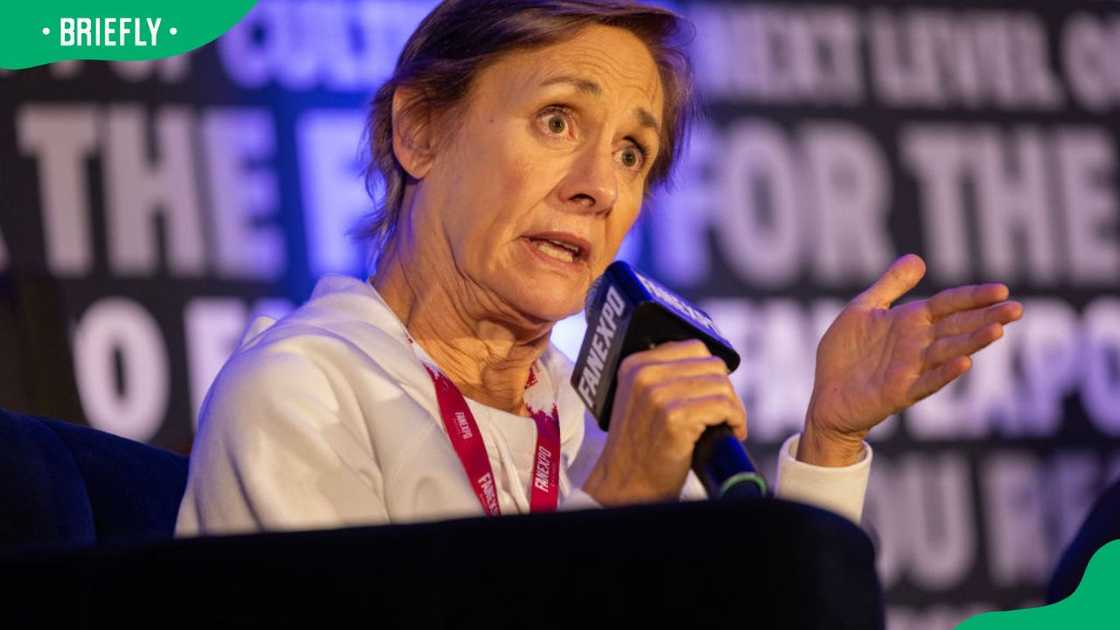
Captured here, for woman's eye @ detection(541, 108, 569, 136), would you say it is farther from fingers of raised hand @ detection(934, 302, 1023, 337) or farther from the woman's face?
fingers of raised hand @ detection(934, 302, 1023, 337)

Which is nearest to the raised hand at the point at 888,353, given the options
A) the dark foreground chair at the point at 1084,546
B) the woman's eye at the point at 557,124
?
the woman's eye at the point at 557,124

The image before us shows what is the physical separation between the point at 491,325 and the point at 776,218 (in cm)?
193

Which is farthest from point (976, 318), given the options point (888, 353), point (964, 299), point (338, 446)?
point (338, 446)

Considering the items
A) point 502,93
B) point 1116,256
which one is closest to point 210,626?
point 502,93

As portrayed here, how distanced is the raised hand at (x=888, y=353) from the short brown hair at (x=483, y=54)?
0.45 m

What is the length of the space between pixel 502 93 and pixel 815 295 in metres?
1.99

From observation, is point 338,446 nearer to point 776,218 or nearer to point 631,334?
point 631,334

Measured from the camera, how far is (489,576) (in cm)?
95

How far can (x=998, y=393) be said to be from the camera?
3824 mm

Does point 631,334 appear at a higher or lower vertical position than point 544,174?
lower

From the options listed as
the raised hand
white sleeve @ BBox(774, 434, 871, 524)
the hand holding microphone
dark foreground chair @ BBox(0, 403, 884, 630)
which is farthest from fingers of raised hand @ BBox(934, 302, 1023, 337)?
dark foreground chair @ BBox(0, 403, 884, 630)

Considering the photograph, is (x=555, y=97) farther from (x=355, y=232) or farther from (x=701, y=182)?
(x=701, y=182)

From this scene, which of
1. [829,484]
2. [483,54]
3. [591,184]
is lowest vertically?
[829,484]

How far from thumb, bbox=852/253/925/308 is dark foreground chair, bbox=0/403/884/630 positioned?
2.83 feet
